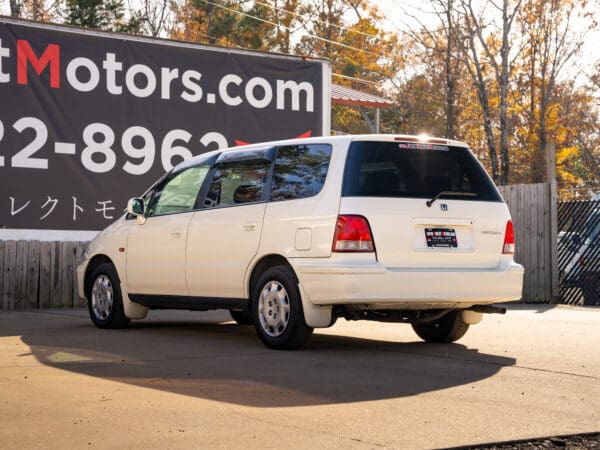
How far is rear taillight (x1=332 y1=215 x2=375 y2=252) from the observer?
8562 mm

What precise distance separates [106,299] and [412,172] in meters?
4.06

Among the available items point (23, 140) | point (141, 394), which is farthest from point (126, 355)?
point (23, 140)

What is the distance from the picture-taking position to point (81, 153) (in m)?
16.5

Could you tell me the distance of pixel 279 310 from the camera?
910 centimetres

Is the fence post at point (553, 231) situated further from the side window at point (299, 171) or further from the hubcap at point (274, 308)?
the hubcap at point (274, 308)

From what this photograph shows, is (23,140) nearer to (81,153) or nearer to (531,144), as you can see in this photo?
(81,153)

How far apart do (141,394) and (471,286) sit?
3377 mm

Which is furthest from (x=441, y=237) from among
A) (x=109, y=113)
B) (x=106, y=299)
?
(x=109, y=113)

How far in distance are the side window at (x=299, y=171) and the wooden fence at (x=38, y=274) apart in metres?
6.80

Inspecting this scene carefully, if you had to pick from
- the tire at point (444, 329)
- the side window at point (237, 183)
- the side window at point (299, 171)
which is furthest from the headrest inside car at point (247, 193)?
the tire at point (444, 329)

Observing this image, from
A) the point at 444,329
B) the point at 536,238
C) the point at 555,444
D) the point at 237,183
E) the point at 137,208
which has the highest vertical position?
the point at 237,183

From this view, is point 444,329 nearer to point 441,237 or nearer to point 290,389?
point 441,237

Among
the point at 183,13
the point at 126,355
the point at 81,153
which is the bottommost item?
the point at 126,355

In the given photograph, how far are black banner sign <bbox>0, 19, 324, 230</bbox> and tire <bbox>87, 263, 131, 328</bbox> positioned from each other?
4.76 metres
